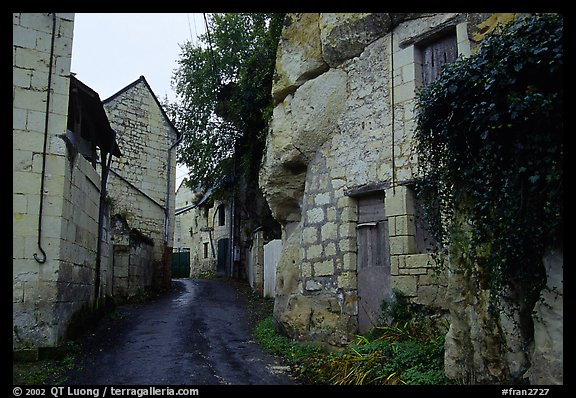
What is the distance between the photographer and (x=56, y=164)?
21.8 feet

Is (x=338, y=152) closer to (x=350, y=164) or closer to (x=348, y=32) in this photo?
(x=350, y=164)

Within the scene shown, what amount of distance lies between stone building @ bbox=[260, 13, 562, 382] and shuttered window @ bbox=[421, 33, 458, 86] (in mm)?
16

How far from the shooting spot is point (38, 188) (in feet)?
21.2

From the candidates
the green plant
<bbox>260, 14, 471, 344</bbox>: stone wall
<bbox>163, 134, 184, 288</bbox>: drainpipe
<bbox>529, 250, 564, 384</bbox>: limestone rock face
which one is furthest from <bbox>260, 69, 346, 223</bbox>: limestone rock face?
<bbox>163, 134, 184, 288</bbox>: drainpipe

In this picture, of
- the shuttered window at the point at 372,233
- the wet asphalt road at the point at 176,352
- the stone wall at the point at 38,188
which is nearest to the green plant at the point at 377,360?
the wet asphalt road at the point at 176,352

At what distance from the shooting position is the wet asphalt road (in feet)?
18.9

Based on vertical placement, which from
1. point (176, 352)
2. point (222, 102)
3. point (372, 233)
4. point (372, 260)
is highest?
point (222, 102)

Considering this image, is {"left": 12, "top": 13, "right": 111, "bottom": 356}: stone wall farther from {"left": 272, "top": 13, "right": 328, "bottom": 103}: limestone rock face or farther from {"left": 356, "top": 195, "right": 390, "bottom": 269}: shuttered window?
{"left": 356, "top": 195, "right": 390, "bottom": 269}: shuttered window

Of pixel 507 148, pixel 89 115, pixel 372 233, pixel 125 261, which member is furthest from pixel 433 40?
pixel 125 261

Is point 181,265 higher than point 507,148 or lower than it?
lower

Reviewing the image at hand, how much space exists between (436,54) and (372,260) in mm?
3037

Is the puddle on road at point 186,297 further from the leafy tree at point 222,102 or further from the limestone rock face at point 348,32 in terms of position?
the limestone rock face at point 348,32
